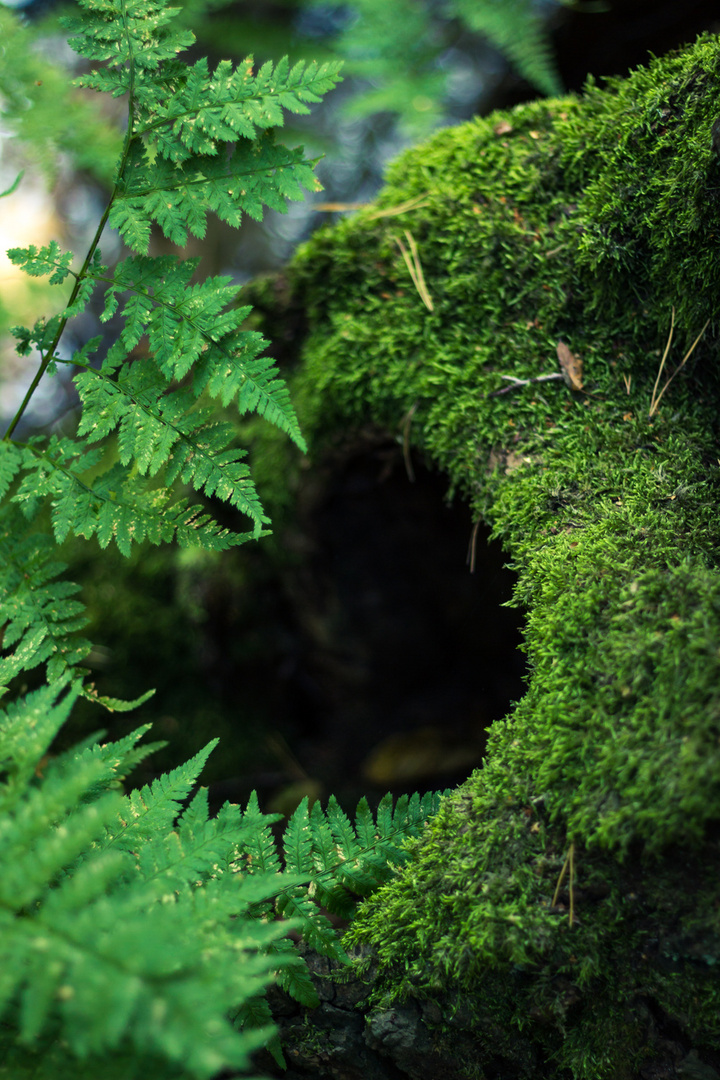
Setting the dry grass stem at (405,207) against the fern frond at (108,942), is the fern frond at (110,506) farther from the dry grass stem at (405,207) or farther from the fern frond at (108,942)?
the dry grass stem at (405,207)

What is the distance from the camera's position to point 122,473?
211 cm

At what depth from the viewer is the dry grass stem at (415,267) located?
2455 mm

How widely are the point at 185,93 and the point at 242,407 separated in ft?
3.36

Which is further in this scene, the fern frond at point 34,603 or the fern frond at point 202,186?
the fern frond at point 34,603

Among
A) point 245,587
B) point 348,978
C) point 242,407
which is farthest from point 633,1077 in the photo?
point 245,587

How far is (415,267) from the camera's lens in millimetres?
2518

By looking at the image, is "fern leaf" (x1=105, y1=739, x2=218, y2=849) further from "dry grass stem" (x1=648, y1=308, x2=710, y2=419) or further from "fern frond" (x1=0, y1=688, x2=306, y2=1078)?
"dry grass stem" (x1=648, y1=308, x2=710, y2=419)

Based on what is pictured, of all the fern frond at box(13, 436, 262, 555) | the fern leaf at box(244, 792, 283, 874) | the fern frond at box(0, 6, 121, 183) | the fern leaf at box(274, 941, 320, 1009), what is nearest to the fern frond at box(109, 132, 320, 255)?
the fern frond at box(13, 436, 262, 555)

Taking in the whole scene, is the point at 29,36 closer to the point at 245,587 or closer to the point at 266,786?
the point at 245,587

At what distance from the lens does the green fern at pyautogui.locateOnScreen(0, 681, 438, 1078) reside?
39.9 inches

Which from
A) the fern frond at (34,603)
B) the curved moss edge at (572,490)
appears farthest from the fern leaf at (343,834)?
the fern frond at (34,603)

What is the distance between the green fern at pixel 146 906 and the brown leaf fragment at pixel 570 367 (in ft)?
4.90

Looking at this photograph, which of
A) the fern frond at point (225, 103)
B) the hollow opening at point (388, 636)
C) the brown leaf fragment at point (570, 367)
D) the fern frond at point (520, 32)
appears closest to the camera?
the fern frond at point (225, 103)

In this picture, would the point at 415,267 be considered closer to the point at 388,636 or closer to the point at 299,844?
the point at 388,636
